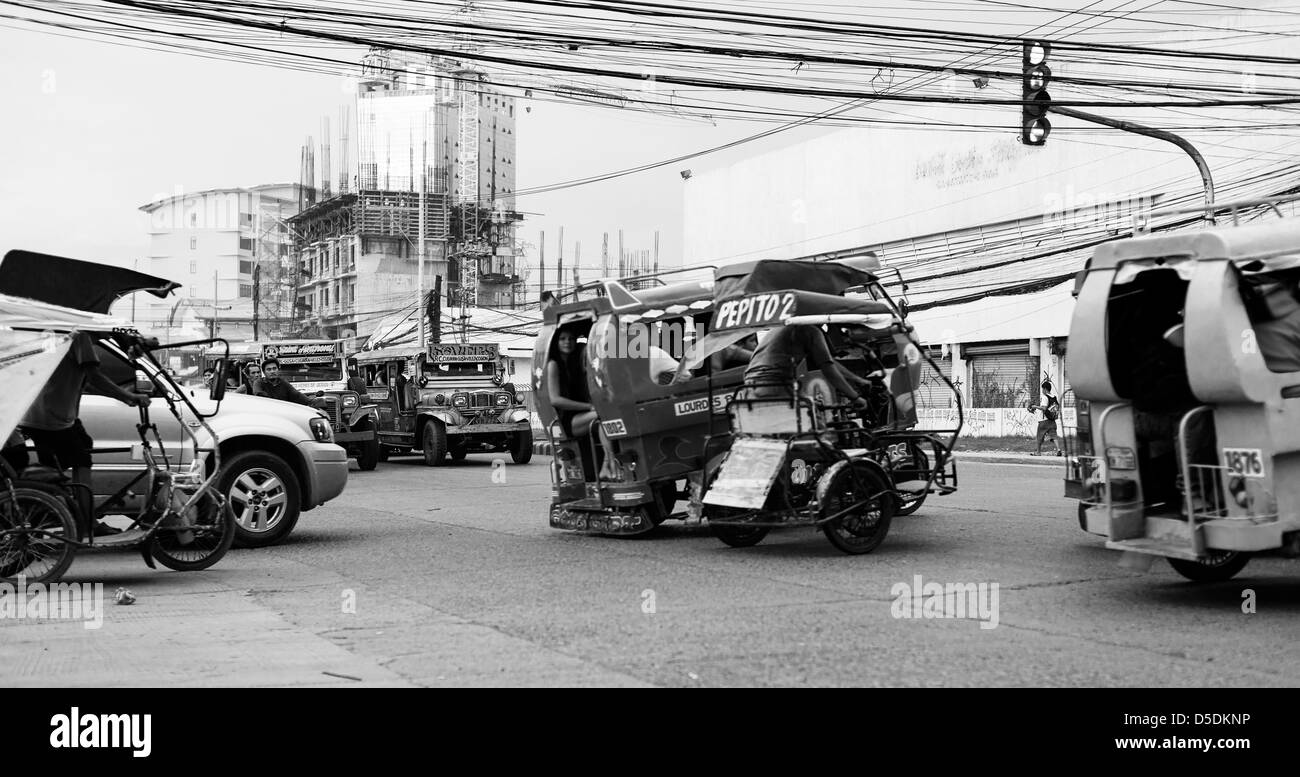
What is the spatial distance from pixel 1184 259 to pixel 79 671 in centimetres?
672

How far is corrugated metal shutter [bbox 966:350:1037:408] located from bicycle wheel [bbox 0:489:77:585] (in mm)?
33828

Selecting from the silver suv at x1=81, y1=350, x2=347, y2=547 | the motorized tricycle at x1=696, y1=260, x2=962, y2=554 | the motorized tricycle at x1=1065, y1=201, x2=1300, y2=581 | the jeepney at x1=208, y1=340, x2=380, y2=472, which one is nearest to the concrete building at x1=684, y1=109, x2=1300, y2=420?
the jeepney at x1=208, y1=340, x2=380, y2=472

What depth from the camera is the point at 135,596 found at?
8930 mm

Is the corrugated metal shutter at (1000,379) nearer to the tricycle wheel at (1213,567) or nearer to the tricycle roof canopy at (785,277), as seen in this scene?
the tricycle roof canopy at (785,277)

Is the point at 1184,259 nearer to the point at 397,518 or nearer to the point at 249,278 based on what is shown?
the point at 397,518

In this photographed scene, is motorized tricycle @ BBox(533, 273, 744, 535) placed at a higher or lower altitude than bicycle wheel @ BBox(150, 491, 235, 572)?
higher

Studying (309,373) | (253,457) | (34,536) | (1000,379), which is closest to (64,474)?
(34,536)

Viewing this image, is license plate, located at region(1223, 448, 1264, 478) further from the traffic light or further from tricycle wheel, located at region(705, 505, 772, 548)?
the traffic light

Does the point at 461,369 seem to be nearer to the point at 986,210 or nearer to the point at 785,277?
the point at 785,277

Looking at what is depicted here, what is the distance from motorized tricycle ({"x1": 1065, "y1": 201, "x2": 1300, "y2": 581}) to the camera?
25.0 ft

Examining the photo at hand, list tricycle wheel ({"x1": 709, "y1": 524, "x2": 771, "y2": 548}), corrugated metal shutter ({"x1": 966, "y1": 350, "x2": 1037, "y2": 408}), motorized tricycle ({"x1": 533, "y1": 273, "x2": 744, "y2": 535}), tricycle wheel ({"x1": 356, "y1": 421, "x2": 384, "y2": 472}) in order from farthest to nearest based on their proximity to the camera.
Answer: corrugated metal shutter ({"x1": 966, "y1": 350, "x2": 1037, "y2": 408}), tricycle wheel ({"x1": 356, "y1": 421, "x2": 384, "y2": 472}), motorized tricycle ({"x1": 533, "y1": 273, "x2": 744, "y2": 535}), tricycle wheel ({"x1": 709, "y1": 524, "x2": 771, "y2": 548})

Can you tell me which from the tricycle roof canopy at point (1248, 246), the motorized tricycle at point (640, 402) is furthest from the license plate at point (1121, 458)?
the motorized tricycle at point (640, 402)

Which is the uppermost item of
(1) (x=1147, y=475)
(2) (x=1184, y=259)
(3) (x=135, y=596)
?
(2) (x=1184, y=259)
